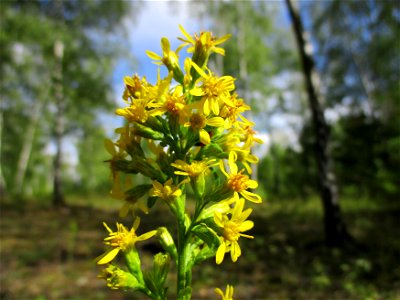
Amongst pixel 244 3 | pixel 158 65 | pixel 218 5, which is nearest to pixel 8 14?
pixel 218 5

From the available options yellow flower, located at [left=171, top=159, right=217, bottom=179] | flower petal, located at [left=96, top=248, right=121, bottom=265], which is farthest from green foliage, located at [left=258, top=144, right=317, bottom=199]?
flower petal, located at [left=96, top=248, right=121, bottom=265]

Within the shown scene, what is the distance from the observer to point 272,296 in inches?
198

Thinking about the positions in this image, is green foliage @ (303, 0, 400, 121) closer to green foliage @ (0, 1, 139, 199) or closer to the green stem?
green foliage @ (0, 1, 139, 199)

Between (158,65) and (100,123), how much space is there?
978 inches

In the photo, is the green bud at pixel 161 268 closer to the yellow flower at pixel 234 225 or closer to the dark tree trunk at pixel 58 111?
the yellow flower at pixel 234 225

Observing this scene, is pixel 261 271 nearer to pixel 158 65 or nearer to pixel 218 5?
pixel 158 65

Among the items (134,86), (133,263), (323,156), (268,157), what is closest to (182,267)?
(133,263)

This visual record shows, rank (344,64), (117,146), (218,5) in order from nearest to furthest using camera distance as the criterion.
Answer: (117,146)
(218,5)
(344,64)

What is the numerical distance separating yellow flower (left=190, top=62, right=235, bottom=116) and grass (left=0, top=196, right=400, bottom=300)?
3952 mm

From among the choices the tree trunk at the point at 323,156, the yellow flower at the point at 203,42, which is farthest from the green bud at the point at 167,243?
the tree trunk at the point at 323,156

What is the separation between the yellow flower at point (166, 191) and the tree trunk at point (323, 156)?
246 inches

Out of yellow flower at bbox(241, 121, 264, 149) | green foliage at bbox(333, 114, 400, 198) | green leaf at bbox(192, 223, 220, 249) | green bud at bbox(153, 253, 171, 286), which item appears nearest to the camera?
green leaf at bbox(192, 223, 220, 249)

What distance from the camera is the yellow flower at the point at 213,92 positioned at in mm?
1392

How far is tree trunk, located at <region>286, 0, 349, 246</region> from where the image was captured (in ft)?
23.0
